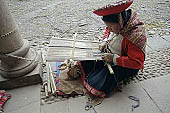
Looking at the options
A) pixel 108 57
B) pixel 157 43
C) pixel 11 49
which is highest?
pixel 11 49

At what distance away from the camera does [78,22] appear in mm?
4727

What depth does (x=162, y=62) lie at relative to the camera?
2.78 m

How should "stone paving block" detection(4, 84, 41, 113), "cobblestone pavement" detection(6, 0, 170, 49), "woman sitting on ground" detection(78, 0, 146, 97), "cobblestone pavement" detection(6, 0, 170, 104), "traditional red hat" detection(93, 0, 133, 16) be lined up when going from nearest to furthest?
"traditional red hat" detection(93, 0, 133, 16), "woman sitting on ground" detection(78, 0, 146, 97), "stone paving block" detection(4, 84, 41, 113), "cobblestone pavement" detection(6, 0, 170, 104), "cobblestone pavement" detection(6, 0, 170, 49)

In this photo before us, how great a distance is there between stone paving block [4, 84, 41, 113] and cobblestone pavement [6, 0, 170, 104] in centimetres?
23

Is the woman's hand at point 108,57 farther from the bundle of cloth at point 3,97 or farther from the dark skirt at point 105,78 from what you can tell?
the bundle of cloth at point 3,97

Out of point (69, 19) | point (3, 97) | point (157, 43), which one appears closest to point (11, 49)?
point (3, 97)

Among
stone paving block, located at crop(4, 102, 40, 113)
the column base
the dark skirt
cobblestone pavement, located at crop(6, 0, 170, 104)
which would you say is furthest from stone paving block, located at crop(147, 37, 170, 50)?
stone paving block, located at crop(4, 102, 40, 113)

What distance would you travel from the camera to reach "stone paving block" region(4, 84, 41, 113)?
218 cm

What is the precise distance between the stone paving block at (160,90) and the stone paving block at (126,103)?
84mm

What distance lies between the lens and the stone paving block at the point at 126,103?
203 cm

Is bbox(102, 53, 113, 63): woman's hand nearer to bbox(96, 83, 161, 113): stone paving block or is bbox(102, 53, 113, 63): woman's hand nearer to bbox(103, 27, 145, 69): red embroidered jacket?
bbox(103, 27, 145, 69): red embroidered jacket

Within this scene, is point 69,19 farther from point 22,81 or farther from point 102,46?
point 22,81

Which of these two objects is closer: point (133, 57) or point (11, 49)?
point (133, 57)

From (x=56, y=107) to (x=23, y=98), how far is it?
1.76 feet
